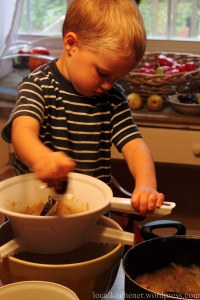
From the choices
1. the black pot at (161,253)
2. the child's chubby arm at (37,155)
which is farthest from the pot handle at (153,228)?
the child's chubby arm at (37,155)

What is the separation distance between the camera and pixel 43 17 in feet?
8.54

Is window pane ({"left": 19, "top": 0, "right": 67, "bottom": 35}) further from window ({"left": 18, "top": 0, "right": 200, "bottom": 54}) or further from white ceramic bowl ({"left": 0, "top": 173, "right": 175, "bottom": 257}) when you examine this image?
white ceramic bowl ({"left": 0, "top": 173, "right": 175, "bottom": 257})

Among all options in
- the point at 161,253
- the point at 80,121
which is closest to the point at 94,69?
the point at 80,121

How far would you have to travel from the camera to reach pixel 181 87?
1968mm

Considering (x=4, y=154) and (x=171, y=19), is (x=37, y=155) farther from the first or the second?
(x=171, y=19)

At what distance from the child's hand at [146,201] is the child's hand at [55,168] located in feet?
0.52

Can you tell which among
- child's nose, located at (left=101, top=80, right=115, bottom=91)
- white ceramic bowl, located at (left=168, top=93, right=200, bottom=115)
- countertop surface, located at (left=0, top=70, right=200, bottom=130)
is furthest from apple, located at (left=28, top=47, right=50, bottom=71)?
child's nose, located at (left=101, top=80, right=115, bottom=91)

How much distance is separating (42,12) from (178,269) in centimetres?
203

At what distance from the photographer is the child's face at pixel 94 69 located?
0.96 m

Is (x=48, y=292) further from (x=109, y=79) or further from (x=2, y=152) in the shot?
(x=2, y=152)

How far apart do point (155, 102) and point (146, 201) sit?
1127 mm

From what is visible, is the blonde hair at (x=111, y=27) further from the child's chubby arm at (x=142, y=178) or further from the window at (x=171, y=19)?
the window at (x=171, y=19)

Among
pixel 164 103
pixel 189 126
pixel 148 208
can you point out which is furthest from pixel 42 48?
pixel 148 208

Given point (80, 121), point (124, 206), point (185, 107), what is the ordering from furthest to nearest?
point (185, 107), point (80, 121), point (124, 206)
